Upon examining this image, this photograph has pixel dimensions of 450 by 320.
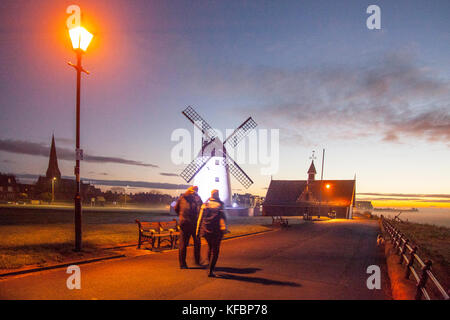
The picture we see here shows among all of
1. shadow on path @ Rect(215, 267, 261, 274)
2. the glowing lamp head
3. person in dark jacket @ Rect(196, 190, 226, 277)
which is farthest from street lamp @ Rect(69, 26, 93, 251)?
shadow on path @ Rect(215, 267, 261, 274)

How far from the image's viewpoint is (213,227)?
7.46m

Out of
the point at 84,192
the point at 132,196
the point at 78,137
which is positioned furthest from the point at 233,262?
the point at 132,196

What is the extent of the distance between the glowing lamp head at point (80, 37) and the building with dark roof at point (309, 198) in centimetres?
5271

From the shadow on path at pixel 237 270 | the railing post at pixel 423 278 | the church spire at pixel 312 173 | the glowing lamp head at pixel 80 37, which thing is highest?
the glowing lamp head at pixel 80 37

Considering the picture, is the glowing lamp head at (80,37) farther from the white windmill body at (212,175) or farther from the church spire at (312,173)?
the church spire at (312,173)

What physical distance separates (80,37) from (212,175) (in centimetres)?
1906

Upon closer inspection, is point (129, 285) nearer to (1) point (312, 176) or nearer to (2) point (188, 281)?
(2) point (188, 281)

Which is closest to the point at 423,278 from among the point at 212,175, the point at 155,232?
the point at 155,232

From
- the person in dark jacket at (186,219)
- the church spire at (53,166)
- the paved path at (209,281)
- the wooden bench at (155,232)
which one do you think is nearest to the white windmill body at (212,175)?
the wooden bench at (155,232)

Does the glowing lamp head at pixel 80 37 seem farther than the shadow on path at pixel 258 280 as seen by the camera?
Yes

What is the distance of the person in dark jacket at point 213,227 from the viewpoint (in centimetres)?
736

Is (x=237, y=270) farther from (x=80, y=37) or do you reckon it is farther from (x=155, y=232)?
(x=80, y=37)

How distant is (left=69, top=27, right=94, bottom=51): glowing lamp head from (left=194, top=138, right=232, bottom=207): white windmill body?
17782 mm
